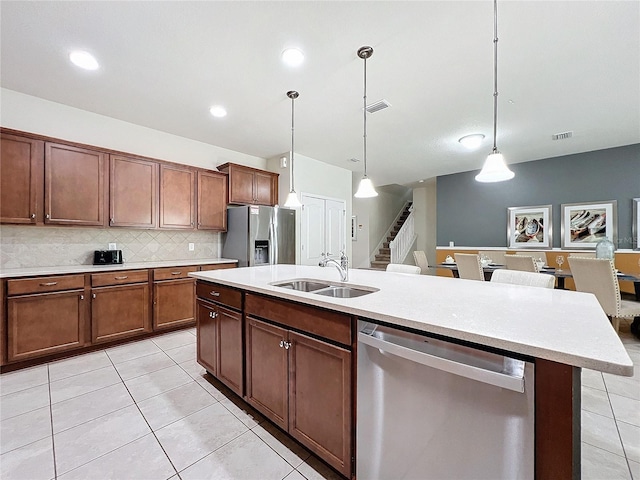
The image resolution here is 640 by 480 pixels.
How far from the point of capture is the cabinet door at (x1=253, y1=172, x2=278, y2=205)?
4.57 m

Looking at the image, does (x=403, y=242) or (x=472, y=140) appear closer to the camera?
(x=472, y=140)

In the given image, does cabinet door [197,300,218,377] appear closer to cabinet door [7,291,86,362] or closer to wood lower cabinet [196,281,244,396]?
wood lower cabinet [196,281,244,396]

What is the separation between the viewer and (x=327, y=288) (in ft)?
6.56

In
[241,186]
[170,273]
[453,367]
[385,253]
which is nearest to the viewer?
[453,367]

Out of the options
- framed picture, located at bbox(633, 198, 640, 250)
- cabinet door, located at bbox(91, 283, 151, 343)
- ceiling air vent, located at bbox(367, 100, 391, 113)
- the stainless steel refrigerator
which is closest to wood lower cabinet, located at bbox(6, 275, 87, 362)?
cabinet door, located at bbox(91, 283, 151, 343)

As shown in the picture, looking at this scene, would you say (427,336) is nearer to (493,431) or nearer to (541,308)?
(493,431)

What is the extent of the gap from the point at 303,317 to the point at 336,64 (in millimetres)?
2192

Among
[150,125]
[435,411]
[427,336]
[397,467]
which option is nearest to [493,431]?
[435,411]

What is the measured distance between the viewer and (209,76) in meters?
2.58

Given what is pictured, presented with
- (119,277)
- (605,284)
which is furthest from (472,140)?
(119,277)

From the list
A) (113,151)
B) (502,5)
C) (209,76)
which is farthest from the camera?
(113,151)

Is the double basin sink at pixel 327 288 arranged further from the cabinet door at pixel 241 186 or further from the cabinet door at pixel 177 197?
the cabinet door at pixel 241 186

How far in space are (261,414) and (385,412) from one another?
3.62ft

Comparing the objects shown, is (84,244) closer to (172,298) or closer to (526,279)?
(172,298)
